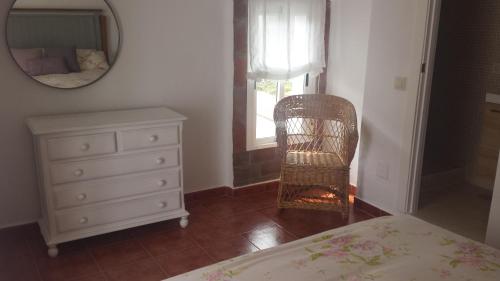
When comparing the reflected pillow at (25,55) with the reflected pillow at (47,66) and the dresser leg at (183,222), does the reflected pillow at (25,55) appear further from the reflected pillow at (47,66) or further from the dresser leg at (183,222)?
the dresser leg at (183,222)

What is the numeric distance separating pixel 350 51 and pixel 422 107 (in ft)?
3.30

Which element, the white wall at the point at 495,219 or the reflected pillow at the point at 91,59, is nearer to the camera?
the white wall at the point at 495,219

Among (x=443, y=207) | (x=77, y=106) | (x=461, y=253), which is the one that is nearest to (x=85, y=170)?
(x=77, y=106)

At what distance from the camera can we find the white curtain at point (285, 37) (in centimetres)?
359

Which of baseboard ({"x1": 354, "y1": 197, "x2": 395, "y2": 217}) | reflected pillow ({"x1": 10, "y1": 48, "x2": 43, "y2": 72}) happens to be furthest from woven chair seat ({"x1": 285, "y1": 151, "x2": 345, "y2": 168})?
reflected pillow ({"x1": 10, "y1": 48, "x2": 43, "y2": 72})

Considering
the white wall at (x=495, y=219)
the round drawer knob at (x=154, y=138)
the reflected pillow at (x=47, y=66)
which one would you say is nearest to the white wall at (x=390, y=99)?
the white wall at (x=495, y=219)

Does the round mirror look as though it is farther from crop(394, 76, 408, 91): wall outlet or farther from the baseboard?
the baseboard

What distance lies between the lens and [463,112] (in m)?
4.08

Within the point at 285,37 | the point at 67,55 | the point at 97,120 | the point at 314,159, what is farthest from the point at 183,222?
the point at 285,37

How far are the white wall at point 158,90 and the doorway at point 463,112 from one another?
5.76ft

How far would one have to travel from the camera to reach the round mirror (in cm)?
279

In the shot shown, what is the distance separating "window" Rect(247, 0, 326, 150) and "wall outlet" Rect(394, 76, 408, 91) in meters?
0.94

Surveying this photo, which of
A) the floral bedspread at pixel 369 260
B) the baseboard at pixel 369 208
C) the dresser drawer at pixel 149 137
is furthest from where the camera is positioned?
the baseboard at pixel 369 208

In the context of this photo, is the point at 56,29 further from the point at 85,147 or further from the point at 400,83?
the point at 400,83
